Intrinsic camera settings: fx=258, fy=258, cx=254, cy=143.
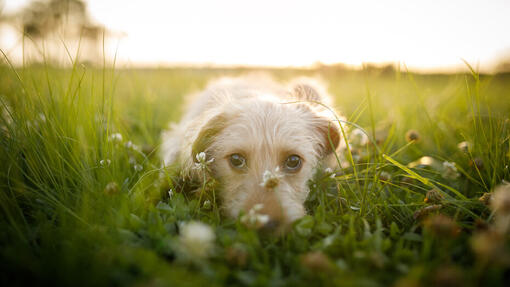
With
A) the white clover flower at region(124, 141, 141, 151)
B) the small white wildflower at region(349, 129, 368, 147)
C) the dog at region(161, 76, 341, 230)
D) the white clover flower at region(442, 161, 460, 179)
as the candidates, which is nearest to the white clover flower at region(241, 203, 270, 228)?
the dog at region(161, 76, 341, 230)

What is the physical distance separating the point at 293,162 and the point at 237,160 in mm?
464

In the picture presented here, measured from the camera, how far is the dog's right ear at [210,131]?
2197mm

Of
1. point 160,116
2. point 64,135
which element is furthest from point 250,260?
point 160,116

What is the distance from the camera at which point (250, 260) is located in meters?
1.16

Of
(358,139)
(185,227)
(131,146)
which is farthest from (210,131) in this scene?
(358,139)

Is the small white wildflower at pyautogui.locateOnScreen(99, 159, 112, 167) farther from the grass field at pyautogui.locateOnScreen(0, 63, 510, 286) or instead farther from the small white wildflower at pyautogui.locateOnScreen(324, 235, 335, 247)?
the small white wildflower at pyautogui.locateOnScreen(324, 235, 335, 247)

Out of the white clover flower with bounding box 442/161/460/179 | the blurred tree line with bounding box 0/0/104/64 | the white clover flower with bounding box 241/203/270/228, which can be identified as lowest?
the white clover flower with bounding box 241/203/270/228

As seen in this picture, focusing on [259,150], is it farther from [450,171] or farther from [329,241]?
[450,171]

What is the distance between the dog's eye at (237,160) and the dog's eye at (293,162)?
1.18ft

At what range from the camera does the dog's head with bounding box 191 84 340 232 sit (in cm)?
181

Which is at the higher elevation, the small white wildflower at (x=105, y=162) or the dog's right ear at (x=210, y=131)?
the dog's right ear at (x=210, y=131)

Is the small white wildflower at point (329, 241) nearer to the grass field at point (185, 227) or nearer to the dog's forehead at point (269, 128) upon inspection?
the grass field at point (185, 227)

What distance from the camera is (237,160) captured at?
6.87ft

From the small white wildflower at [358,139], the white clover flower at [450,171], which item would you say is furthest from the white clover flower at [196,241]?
the small white wildflower at [358,139]
